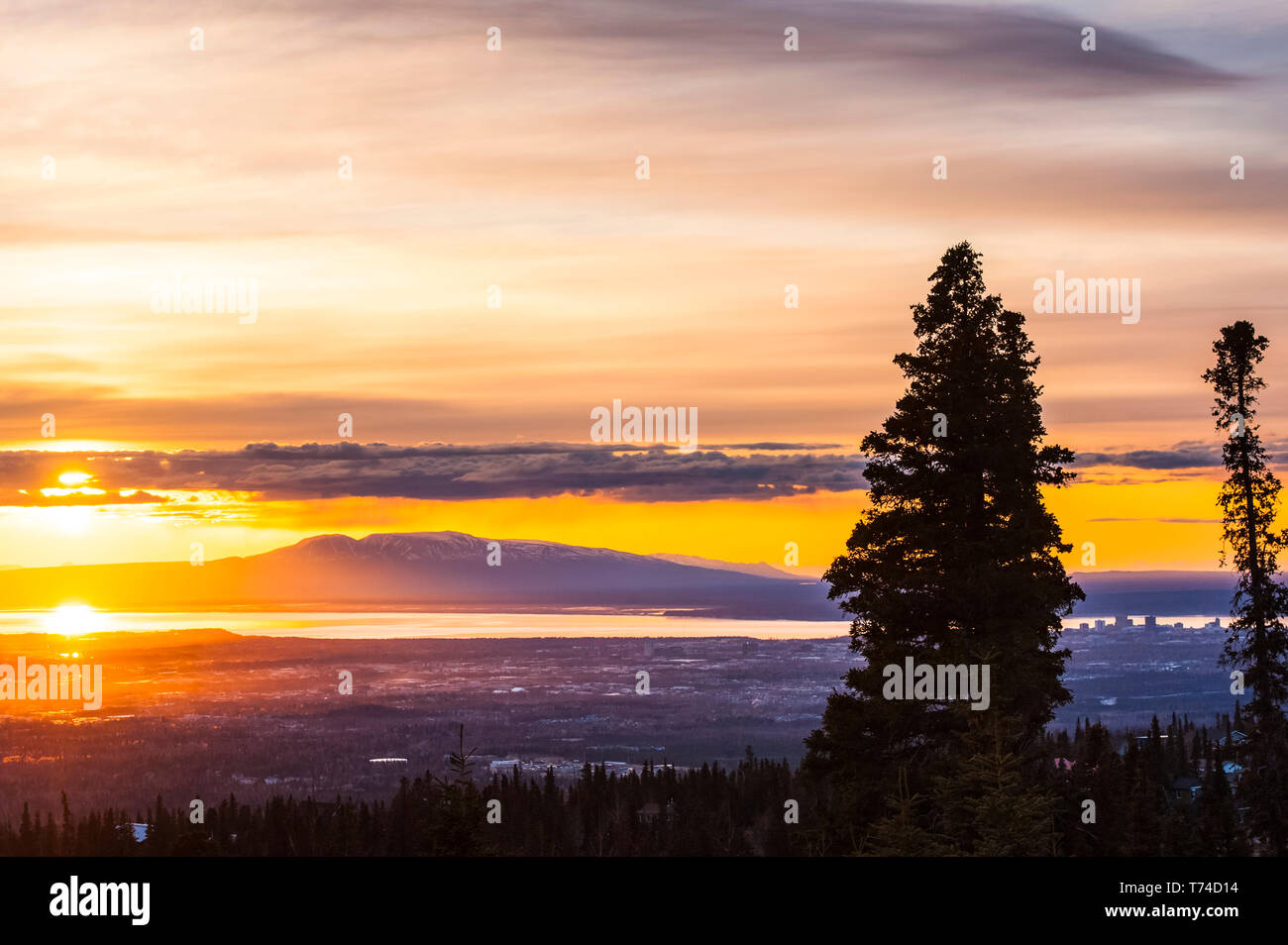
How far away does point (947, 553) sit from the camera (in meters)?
32.5

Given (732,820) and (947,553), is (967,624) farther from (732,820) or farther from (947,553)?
(732,820)

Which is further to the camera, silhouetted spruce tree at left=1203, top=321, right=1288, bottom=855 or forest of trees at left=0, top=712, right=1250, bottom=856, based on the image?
silhouetted spruce tree at left=1203, top=321, right=1288, bottom=855

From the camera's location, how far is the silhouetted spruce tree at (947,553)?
3162 centimetres

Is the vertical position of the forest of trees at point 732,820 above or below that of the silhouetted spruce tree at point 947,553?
below

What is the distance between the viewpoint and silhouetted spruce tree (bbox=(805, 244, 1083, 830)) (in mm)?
31625

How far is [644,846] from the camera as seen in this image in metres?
117

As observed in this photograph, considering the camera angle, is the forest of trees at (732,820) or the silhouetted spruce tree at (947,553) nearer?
the forest of trees at (732,820)

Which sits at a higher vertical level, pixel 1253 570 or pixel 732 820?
pixel 1253 570

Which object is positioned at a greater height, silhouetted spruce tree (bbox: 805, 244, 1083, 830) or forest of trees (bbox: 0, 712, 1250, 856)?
silhouetted spruce tree (bbox: 805, 244, 1083, 830)

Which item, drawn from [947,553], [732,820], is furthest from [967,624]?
[732,820]
